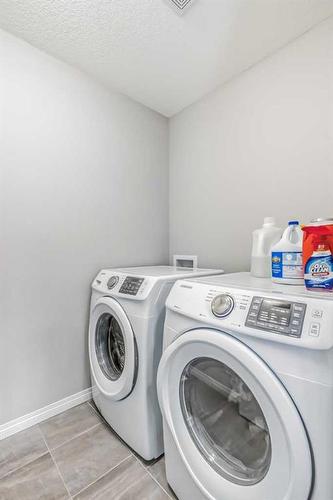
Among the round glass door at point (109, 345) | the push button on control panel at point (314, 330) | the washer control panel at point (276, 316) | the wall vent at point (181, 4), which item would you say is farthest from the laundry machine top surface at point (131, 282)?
the wall vent at point (181, 4)

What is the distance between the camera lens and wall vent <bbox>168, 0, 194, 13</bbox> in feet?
3.92

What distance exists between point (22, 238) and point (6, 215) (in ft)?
0.50

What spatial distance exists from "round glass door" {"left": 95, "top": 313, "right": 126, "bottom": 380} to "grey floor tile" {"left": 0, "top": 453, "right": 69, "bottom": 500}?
1.58 feet

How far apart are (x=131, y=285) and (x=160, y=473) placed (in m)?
0.91

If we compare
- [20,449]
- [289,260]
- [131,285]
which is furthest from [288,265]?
[20,449]

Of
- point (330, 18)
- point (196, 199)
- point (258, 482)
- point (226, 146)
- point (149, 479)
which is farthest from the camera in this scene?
point (196, 199)

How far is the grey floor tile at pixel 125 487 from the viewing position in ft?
3.36

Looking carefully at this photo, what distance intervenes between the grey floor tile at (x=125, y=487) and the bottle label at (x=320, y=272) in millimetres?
1104

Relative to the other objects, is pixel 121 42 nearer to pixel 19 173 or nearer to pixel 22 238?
pixel 19 173

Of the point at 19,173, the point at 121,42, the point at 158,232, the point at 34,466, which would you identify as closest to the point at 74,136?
the point at 19,173

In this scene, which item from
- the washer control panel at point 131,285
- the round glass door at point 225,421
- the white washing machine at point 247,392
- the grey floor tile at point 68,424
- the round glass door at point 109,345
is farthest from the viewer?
the round glass door at point 109,345

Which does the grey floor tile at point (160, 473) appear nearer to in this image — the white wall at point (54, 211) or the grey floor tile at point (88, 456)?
the grey floor tile at point (88, 456)

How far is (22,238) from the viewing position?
1412mm

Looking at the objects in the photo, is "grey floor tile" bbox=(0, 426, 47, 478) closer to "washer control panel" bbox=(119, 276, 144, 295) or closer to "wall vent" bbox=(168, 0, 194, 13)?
"washer control panel" bbox=(119, 276, 144, 295)
